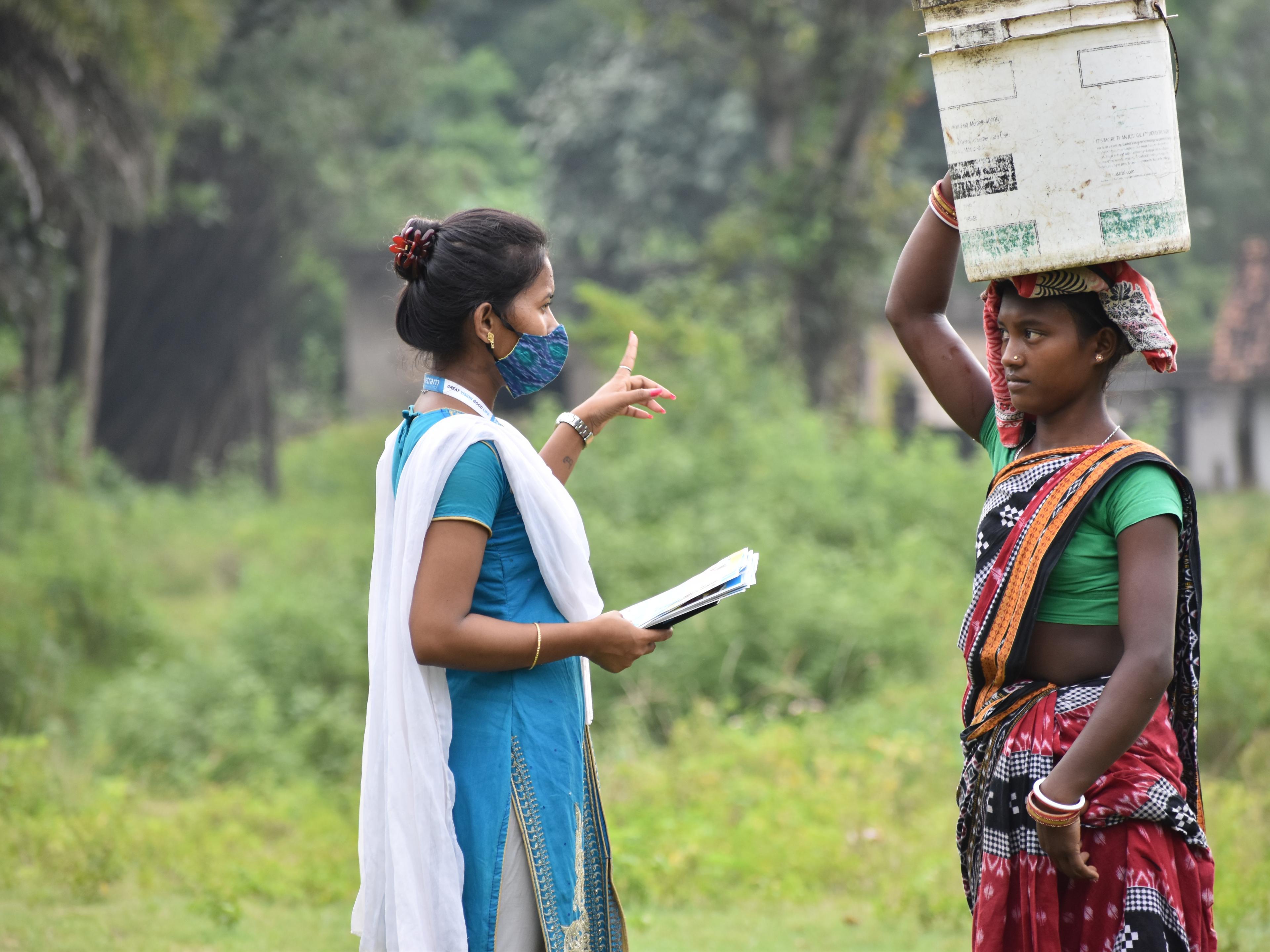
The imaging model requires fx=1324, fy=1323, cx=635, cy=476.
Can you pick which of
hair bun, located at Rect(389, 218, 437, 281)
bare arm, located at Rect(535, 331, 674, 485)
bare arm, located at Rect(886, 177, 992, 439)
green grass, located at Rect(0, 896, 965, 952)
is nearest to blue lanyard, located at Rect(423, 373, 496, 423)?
hair bun, located at Rect(389, 218, 437, 281)

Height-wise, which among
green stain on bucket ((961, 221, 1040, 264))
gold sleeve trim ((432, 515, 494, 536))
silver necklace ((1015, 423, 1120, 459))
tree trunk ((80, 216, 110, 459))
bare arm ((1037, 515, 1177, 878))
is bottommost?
bare arm ((1037, 515, 1177, 878))

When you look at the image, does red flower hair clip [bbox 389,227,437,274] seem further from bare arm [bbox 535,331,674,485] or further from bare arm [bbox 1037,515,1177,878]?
bare arm [bbox 1037,515,1177,878]

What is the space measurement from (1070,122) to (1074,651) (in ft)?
2.93

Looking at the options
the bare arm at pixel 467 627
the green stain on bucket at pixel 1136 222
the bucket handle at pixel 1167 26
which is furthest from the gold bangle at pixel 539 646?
the bucket handle at pixel 1167 26

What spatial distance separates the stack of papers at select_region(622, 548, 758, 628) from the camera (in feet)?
7.77

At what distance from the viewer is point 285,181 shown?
20.1 metres

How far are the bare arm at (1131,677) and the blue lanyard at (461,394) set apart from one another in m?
1.16

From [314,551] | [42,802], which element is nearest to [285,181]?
[314,551]

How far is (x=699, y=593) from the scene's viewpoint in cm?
238

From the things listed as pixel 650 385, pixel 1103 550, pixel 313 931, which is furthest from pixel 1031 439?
pixel 313 931

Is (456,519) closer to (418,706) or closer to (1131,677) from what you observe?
(418,706)

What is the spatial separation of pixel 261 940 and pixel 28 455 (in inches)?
368

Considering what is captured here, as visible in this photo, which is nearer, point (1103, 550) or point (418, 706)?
point (1103, 550)

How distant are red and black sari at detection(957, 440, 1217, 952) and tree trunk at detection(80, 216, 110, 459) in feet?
45.8
